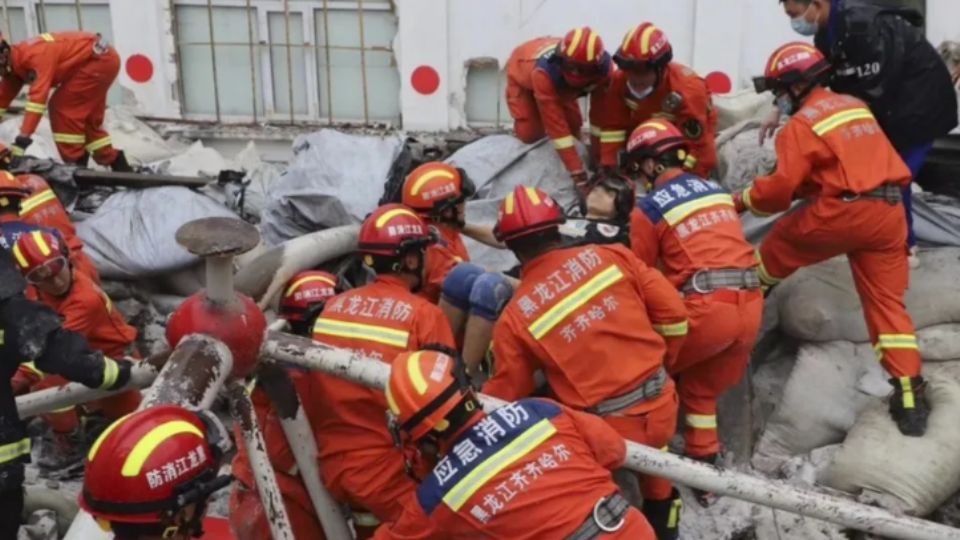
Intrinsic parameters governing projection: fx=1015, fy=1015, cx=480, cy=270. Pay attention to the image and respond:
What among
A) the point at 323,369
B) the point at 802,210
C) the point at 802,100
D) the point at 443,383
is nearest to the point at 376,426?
the point at 323,369

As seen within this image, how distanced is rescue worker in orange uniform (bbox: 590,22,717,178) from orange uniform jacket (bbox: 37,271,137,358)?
8.71 feet

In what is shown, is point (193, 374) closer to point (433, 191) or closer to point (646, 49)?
point (433, 191)

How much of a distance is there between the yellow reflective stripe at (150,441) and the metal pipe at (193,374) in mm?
237

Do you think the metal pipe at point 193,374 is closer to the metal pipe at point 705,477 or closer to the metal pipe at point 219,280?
the metal pipe at point 219,280

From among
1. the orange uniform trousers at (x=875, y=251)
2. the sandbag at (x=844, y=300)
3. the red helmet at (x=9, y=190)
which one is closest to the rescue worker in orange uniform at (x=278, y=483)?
the red helmet at (x=9, y=190)

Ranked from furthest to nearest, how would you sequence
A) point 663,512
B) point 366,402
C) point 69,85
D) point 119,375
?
point 69,85 < point 663,512 < point 366,402 < point 119,375

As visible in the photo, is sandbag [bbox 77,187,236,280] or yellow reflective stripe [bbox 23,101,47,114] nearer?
sandbag [bbox 77,187,236,280]

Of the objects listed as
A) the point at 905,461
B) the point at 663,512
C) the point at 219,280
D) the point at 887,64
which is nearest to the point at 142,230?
the point at 219,280

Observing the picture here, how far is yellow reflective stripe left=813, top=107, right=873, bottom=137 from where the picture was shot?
4.15 m

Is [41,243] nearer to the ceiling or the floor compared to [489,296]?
nearer to the ceiling

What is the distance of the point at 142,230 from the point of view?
18.3 ft

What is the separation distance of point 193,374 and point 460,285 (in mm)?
1842

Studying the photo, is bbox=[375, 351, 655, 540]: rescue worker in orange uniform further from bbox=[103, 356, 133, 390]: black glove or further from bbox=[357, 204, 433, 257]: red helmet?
bbox=[357, 204, 433, 257]: red helmet

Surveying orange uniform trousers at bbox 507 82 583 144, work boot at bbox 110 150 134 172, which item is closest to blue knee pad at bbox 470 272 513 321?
orange uniform trousers at bbox 507 82 583 144
